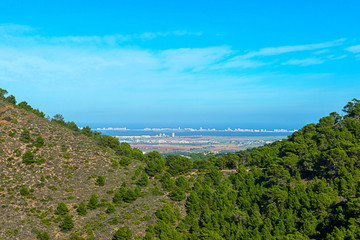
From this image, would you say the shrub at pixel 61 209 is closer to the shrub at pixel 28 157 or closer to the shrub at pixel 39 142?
the shrub at pixel 28 157

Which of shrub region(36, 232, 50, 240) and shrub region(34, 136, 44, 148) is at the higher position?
shrub region(34, 136, 44, 148)

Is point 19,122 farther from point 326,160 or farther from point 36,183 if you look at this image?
point 326,160

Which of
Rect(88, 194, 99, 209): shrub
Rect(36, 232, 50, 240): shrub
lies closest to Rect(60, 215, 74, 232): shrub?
Rect(36, 232, 50, 240): shrub

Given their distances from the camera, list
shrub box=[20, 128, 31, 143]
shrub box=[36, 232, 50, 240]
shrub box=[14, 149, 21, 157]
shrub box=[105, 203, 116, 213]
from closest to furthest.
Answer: shrub box=[36, 232, 50, 240] < shrub box=[105, 203, 116, 213] < shrub box=[14, 149, 21, 157] < shrub box=[20, 128, 31, 143]

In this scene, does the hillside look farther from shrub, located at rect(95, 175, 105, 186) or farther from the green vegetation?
shrub, located at rect(95, 175, 105, 186)

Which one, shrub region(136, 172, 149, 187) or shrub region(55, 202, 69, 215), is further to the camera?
shrub region(136, 172, 149, 187)

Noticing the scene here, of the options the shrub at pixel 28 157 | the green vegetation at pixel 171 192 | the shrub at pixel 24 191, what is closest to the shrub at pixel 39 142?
the green vegetation at pixel 171 192

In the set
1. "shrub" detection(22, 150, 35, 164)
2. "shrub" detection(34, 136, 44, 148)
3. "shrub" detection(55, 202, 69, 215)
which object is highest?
"shrub" detection(34, 136, 44, 148)

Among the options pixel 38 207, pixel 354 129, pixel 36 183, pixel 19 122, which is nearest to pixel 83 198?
pixel 38 207

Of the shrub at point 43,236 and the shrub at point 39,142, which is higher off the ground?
the shrub at point 39,142
